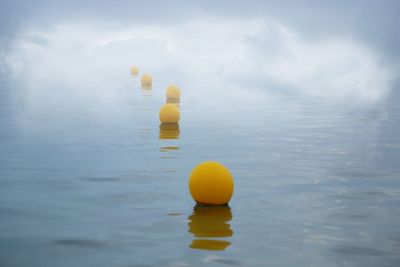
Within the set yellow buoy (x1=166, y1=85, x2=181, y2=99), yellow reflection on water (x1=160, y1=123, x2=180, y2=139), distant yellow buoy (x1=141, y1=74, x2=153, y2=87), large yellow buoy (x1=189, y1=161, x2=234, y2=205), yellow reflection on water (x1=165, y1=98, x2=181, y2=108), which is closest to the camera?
large yellow buoy (x1=189, y1=161, x2=234, y2=205)

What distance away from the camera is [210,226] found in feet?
29.5

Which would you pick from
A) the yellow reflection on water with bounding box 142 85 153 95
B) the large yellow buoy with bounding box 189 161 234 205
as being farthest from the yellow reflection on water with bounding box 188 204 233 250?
the yellow reflection on water with bounding box 142 85 153 95

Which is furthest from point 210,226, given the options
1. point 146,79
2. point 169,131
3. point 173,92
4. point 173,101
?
point 146,79

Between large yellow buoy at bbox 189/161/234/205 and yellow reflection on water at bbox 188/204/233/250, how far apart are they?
0.17 meters

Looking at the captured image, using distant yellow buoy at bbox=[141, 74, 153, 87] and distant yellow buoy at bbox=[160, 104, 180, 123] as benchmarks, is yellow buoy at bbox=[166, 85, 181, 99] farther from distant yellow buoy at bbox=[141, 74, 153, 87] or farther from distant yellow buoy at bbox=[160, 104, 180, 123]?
distant yellow buoy at bbox=[141, 74, 153, 87]

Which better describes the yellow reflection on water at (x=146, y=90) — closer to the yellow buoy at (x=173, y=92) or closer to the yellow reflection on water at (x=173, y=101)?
the yellow buoy at (x=173, y=92)

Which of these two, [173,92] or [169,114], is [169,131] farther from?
[173,92]

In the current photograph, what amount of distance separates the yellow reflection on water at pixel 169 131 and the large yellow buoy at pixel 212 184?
27.4ft

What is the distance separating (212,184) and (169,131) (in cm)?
994

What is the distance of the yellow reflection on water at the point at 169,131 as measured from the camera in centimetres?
1861

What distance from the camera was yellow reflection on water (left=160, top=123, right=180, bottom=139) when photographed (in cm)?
1861

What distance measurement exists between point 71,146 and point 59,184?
15.7ft

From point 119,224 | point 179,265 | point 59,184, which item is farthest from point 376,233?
point 59,184

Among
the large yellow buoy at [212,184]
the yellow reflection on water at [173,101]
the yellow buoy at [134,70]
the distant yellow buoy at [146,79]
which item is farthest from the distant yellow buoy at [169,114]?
the yellow buoy at [134,70]
